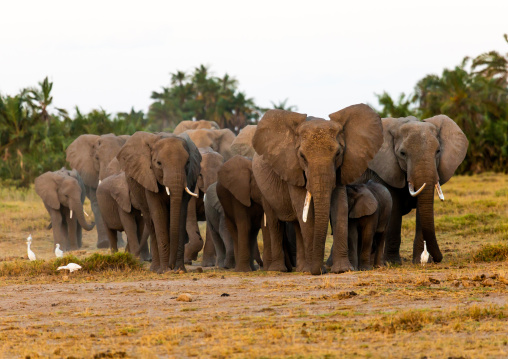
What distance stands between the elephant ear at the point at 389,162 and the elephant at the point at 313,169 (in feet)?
5.18

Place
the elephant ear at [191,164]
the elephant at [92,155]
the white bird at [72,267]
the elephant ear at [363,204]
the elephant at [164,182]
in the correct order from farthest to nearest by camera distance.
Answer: the elephant at [92,155], the elephant ear at [191,164], the elephant at [164,182], the white bird at [72,267], the elephant ear at [363,204]

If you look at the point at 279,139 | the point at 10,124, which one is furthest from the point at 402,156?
the point at 10,124

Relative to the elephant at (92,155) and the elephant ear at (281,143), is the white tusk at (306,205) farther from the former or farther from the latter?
the elephant at (92,155)

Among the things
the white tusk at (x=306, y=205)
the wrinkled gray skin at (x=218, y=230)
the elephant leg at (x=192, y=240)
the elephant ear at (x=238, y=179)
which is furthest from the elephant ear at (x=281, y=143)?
the elephant leg at (x=192, y=240)

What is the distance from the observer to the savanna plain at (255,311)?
7.67 metres

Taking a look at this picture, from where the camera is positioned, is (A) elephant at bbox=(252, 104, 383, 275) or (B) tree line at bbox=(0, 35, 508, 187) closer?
(A) elephant at bbox=(252, 104, 383, 275)

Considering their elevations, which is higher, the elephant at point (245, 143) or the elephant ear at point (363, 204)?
the elephant at point (245, 143)

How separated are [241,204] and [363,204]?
95.0 inches

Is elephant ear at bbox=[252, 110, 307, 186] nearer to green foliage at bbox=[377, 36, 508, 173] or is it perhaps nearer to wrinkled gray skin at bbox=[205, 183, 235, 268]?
wrinkled gray skin at bbox=[205, 183, 235, 268]

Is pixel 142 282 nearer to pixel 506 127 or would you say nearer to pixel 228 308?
pixel 228 308

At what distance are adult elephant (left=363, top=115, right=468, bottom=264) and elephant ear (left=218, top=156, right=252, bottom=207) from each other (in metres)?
1.99

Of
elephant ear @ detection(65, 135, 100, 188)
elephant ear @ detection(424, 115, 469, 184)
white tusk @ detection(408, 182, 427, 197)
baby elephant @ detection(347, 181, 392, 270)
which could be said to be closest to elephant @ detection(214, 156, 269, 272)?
baby elephant @ detection(347, 181, 392, 270)

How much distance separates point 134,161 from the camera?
14844mm

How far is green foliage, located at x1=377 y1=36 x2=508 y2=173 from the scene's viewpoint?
1422 inches
